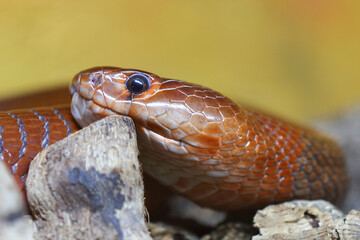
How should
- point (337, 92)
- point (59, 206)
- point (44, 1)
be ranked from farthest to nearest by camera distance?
point (337, 92) < point (44, 1) < point (59, 206)

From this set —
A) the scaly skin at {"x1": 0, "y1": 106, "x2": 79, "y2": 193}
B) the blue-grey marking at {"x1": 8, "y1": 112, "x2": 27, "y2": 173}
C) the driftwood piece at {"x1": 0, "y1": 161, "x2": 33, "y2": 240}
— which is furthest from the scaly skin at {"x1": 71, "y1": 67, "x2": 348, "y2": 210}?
the driftwood piece at {"x1": 0, "y1": 161, "x2": 33, "y2": 240}

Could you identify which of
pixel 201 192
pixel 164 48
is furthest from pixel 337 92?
pixel 201 192

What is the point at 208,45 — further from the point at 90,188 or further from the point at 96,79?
the point at 90,188

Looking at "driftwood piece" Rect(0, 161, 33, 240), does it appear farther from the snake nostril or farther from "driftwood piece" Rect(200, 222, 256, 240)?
"driftwood piece" Rect(200, 222, 256, 240)

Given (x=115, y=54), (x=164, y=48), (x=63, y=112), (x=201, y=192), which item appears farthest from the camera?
(x=164, y=48)

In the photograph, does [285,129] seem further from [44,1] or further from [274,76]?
[274,76]

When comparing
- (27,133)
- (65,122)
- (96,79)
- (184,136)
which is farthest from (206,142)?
(27,133)

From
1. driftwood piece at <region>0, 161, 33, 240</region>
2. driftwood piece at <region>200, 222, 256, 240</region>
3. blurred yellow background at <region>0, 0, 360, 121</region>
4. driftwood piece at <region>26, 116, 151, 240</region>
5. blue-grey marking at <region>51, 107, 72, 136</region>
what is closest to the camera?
driftwood piece at <region>0, 161, 33, 240</region>
